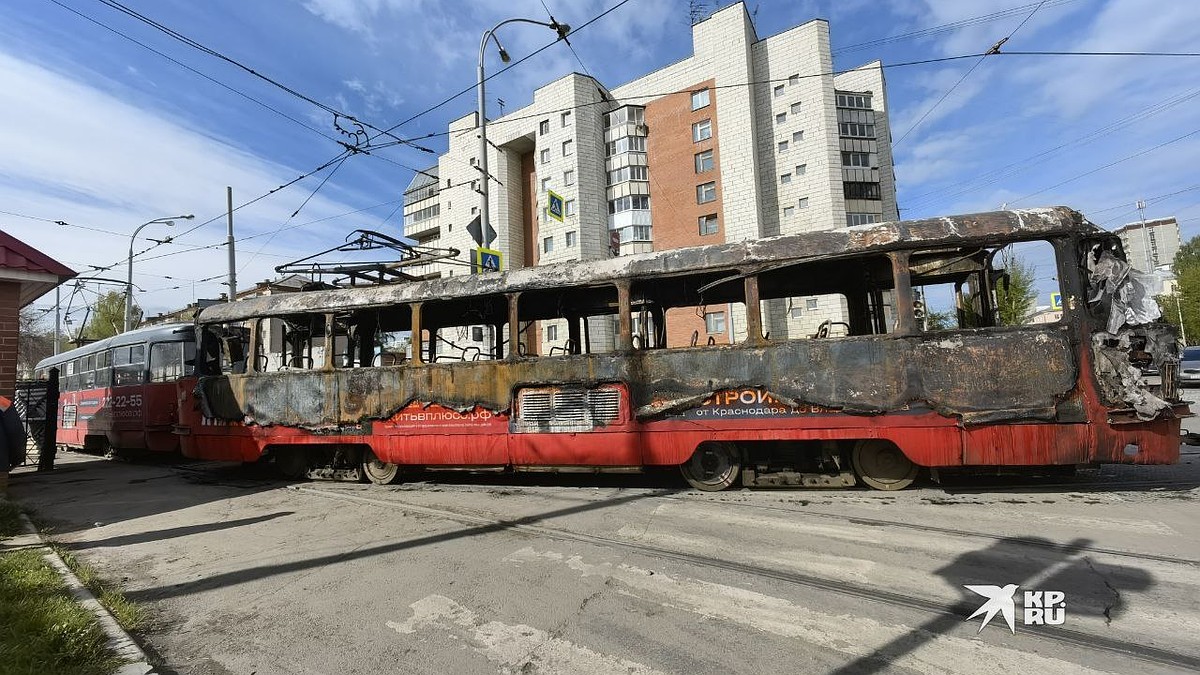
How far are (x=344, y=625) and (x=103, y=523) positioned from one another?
5.56 metres

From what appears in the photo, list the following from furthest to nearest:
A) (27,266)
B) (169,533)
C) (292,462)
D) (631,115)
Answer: (631,115), (292,462), (27,266), (169,533)

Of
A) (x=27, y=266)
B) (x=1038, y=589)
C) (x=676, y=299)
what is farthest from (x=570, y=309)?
(x=27, y=266)

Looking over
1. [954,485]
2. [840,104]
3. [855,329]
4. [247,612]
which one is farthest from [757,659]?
[840,104]

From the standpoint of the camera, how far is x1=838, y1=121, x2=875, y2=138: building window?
107ft

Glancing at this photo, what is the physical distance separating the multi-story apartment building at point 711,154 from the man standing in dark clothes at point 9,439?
23.1 meters

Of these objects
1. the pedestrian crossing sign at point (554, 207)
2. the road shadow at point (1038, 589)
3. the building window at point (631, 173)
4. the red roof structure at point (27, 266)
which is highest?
the building window at point (631, 173)

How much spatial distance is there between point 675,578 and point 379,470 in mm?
5936

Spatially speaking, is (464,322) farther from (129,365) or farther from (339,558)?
(129,365)

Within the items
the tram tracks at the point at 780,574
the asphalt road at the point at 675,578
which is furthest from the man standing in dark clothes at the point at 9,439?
the tram tracks at the point at 780,574

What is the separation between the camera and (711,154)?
113 ft

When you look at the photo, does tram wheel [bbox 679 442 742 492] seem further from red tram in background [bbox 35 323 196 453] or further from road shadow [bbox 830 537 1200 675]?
red tram in background [bbox 35 323 196 453]

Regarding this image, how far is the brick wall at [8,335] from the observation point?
7.90 metres

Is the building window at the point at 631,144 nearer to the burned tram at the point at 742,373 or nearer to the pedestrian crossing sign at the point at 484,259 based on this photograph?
the pedestrian crossing sign at the point at 484,259

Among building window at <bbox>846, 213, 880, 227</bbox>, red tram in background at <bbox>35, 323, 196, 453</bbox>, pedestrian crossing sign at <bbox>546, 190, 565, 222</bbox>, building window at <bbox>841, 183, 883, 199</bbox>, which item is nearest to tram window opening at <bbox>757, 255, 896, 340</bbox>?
pedestrian crossing sign at <bbox>546, 190, 565, 222</bbox>
